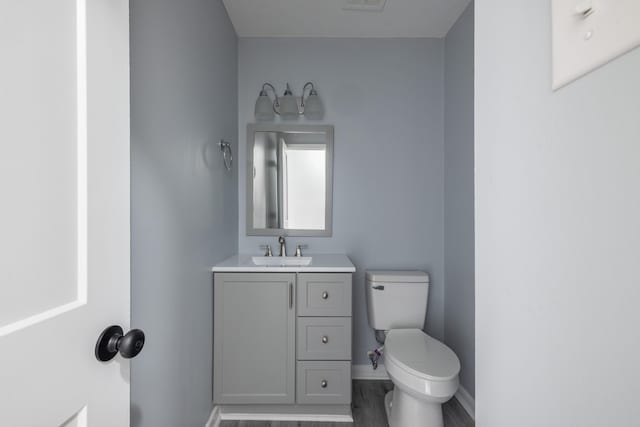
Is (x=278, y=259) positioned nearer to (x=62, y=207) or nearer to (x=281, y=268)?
(x=281, y=268)

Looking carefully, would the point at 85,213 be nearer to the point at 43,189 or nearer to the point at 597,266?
the point at 43,189

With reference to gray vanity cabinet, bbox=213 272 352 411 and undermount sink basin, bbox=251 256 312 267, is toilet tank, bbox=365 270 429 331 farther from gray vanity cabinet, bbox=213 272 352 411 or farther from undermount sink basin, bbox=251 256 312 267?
undermount sink basin, bbox=251 256 312 267

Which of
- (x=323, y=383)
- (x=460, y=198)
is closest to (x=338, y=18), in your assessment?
(x=460, y=198)

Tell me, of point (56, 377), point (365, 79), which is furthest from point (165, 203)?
point (365, 79)

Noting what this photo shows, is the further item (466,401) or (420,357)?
(466,401)

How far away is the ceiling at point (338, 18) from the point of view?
212cm

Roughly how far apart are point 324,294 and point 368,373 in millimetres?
944

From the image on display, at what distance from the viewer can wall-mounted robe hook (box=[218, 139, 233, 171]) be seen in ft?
6.71

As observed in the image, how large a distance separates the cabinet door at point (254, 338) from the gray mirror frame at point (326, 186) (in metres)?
0.64

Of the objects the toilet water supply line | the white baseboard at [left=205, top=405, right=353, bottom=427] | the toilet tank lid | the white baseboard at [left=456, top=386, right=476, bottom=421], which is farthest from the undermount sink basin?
the white baseboard at [left=456, top=386, right=476, bottom=421]

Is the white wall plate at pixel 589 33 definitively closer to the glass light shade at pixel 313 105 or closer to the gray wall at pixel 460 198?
the gray wall at pixel 460 198

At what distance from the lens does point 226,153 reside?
213 cm

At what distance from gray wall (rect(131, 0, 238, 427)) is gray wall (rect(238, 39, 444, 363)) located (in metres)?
0.75

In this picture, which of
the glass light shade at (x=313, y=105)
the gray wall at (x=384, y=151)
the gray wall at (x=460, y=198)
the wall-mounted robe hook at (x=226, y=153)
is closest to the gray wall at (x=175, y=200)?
the wall-mounted robe hook at (x=226, y=153)
